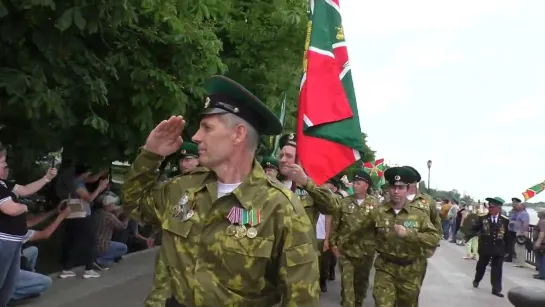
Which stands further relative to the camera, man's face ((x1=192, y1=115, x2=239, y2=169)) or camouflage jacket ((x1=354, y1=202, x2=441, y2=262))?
camouflage jacket ((x1=354, y1=202, x2=441, y2=262))

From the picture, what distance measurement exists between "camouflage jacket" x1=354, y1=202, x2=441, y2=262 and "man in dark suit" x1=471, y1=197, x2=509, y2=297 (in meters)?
6.59

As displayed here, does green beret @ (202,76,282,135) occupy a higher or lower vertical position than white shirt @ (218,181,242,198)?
higher

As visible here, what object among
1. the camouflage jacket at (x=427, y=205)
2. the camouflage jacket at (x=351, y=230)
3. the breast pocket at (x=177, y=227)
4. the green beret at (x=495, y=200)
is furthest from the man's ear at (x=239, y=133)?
the green beret at (x=495, y=200)

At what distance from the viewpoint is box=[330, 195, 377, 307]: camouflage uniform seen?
28.6ft

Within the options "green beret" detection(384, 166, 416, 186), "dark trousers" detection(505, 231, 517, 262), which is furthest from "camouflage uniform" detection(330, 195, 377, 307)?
"dark trousers" detection(505, 231, 517, 262)

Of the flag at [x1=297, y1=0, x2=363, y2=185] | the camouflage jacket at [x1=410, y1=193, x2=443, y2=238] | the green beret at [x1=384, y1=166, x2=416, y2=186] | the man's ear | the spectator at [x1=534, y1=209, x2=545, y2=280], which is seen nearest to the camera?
the man's ear

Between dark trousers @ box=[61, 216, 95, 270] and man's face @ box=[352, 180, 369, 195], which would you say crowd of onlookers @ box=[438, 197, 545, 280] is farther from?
dark trousers @ box=[61, 216, 95, 270]

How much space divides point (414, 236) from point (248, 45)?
26.4ft

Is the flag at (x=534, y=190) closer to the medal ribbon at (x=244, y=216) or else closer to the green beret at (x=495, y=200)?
the green beret at (x=495, y=200)

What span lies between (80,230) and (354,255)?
4385 millimetres

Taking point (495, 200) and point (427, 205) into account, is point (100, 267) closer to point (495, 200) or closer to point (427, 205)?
point (427, 205)

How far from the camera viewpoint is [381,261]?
7.20 meters

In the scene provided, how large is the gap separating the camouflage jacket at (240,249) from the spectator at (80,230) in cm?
→ 746

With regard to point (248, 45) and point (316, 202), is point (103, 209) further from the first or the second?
point (316, 202)
